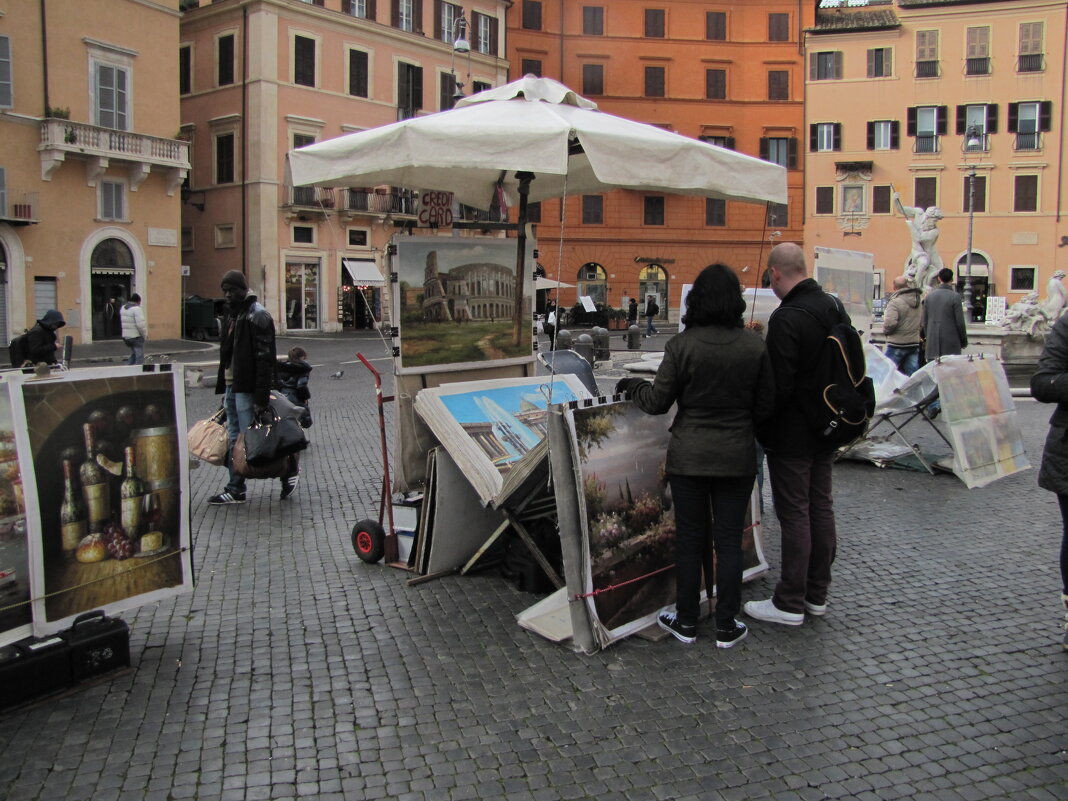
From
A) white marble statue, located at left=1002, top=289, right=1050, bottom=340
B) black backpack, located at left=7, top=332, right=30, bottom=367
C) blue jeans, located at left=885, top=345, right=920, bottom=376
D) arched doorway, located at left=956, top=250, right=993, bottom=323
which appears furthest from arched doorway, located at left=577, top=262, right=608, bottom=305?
black backpack, located at left=7, top=332, right=30, bottom=367

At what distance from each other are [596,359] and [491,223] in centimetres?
1432

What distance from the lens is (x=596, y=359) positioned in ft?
67.3

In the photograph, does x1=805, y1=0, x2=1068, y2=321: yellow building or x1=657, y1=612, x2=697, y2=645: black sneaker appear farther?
x1=805, y1=0, x2=1068, y2=321: yellow building

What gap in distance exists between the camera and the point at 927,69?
46.5 metres

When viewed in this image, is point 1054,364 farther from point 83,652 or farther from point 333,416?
point 333,416

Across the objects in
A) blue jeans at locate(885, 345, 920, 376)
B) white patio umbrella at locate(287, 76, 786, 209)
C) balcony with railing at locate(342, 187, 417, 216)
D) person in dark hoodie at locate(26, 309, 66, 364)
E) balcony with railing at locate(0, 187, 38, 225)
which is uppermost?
balcony with railing at locate(342, 187, 417, 216)

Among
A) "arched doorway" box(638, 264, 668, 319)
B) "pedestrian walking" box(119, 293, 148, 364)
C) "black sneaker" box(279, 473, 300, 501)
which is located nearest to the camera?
"black sneaker" box(279, 473, 300, 501)

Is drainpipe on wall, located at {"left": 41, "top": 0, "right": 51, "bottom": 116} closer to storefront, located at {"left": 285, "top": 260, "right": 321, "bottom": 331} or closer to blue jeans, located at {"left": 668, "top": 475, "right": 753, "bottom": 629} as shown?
storefront, located at {"left": 285, "top": 260, "right": 321, "bottom": 331}

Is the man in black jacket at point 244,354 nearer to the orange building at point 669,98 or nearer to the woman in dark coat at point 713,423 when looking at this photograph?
the woman in dark coat at point 713,423

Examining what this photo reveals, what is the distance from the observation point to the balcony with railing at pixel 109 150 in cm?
2683

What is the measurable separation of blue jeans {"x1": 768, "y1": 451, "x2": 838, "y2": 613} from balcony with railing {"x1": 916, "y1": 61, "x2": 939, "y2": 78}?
4837 centimetres

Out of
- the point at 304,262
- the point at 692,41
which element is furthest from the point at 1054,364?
the point at 692,41

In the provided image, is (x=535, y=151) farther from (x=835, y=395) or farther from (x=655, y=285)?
(x=655, y=285)

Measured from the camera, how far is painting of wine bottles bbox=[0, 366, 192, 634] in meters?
3.71
